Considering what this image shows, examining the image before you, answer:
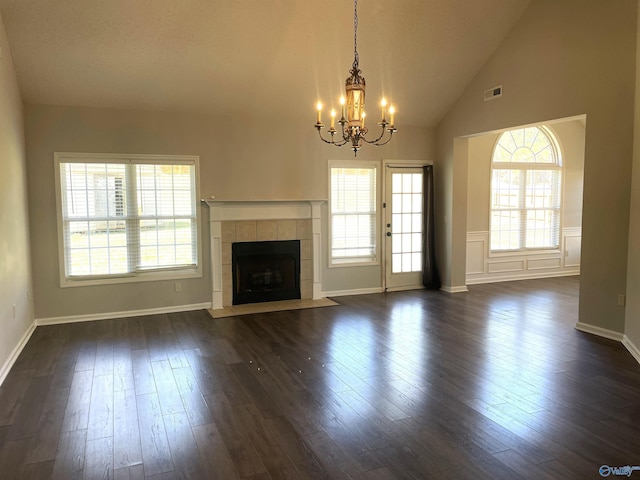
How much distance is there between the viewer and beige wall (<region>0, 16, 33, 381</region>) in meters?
4.24

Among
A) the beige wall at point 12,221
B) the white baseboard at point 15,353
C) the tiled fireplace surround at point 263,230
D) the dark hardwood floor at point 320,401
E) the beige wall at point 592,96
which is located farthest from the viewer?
the tiled fireplace surround at point 263,230

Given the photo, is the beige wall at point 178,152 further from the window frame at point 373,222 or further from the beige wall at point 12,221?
the beige wall at point 12,221

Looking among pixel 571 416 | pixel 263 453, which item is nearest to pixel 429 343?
pixel 571 416

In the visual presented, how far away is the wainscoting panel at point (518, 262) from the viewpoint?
26.9 ft

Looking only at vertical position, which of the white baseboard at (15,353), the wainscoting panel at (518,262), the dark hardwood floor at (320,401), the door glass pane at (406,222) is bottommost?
the dark hardwood floor at (320,401)

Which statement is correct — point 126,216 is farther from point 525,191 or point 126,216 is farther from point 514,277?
point 525,191

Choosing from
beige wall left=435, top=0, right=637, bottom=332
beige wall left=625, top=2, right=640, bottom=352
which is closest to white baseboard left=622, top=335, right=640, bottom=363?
beige wall left=625, top=2, right=640, bottom=352

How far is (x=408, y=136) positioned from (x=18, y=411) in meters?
6.21

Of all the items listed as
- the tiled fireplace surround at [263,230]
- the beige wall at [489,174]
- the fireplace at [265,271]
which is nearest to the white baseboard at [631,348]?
the beige wall at [489,174]

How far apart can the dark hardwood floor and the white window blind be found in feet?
2.87

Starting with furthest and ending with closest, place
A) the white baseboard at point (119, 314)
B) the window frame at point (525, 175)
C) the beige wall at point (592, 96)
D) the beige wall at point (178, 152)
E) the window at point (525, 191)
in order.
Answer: the window at point (525, 191), the window frame at point (525, 175), the white baseboard at point (119, 314), the beige wall at point (178, 152), the beige wall at point (592, 96)

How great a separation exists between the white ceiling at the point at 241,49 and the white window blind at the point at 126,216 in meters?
0.81

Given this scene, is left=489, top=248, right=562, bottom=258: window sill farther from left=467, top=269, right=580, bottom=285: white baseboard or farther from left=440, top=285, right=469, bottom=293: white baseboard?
left=440, top=285, right=469, bottom=293: white baseboard

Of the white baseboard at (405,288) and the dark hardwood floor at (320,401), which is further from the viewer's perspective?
the white baseboard at (405,288)
